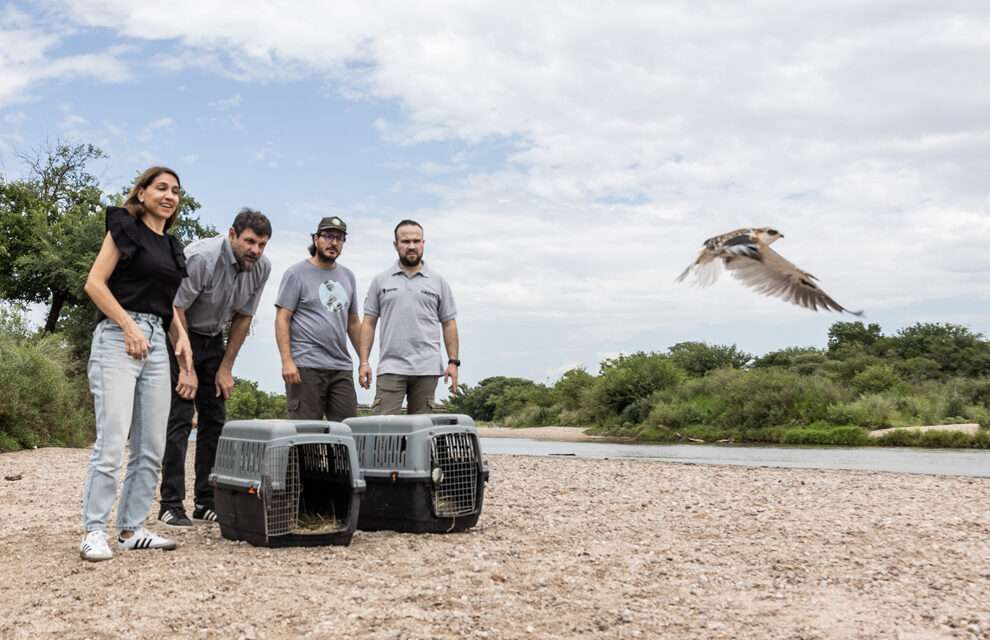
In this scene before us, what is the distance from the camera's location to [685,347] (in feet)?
192

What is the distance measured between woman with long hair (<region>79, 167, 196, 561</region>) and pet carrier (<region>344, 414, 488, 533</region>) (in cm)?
139

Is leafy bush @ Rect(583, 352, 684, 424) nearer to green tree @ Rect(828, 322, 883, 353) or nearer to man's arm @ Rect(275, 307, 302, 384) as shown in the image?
green tree @ Rect(828, 322, 883, 353)

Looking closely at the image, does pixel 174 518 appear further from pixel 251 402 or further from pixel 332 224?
pixel 251 402

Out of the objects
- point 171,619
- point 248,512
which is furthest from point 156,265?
point 171,619

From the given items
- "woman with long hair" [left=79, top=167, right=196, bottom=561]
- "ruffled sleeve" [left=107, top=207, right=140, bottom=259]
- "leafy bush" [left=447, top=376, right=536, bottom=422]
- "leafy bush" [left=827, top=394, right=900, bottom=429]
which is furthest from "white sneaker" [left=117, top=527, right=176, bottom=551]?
"leafy bush" [left=447, top=376, right=536, bottom=422]

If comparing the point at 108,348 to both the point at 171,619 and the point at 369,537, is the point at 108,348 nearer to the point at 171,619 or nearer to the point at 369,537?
the point at 171,619

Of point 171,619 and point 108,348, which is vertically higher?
point 108,348

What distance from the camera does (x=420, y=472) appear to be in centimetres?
595

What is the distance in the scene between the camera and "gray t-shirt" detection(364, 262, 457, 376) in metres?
6.75

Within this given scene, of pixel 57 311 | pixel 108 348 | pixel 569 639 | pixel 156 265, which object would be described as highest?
pixel 57 311

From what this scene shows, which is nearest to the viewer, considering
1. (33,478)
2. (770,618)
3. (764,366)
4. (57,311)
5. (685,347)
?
(770,618)

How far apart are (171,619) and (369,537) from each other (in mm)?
2097

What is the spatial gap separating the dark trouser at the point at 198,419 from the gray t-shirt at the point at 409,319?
123 centimetres

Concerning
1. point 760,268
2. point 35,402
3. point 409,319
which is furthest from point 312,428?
point 35,402
